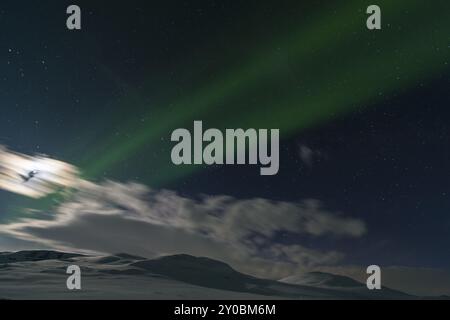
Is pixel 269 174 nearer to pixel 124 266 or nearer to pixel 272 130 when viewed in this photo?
pixel 272 130

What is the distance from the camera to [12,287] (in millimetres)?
6648

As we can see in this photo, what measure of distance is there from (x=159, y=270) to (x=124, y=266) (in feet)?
2.80

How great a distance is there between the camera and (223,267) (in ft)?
27.9

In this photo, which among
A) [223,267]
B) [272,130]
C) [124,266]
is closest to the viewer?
[272,130]

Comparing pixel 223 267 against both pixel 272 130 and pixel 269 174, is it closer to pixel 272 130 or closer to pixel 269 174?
pixel 269 174
